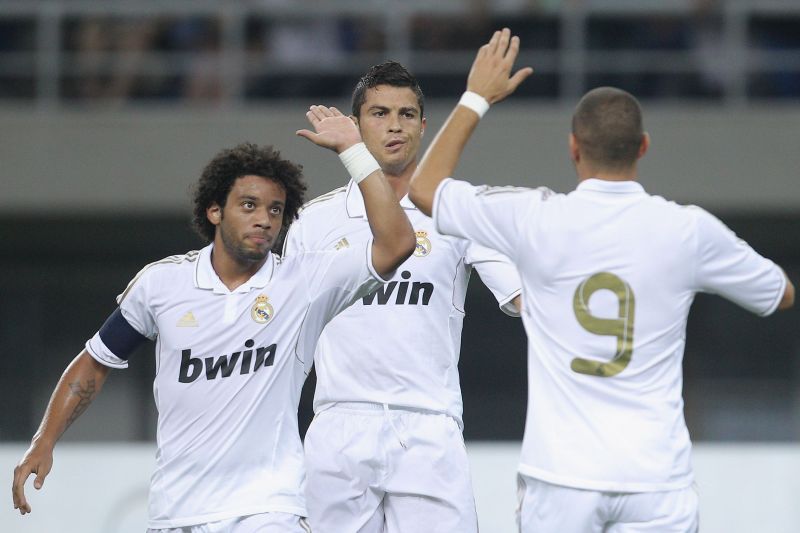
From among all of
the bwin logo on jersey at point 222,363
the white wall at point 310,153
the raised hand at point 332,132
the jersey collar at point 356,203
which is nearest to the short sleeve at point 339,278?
the bwin logo on jersey at point 222,363

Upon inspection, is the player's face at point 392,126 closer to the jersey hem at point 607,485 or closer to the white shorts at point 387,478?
the white shorts at point 387,478

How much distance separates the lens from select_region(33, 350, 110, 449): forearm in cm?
505

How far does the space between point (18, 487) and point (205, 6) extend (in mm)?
9128

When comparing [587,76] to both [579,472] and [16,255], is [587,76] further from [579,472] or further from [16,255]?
[579,472]

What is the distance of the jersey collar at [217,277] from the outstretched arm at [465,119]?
2.94 feet

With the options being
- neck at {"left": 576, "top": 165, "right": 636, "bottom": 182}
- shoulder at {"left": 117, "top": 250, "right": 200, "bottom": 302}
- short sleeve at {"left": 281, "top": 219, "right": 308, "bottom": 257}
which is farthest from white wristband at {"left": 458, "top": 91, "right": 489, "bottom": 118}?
short sleeve at {"left": 281, "top": 219, "right": 308, "bottom": 257}

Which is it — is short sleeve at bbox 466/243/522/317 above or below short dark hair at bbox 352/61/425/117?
below

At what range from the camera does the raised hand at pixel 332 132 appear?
4.56 metres

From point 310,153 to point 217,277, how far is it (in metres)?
8.05

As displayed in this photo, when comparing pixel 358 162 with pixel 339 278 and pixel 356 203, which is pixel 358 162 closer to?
pixel 339 278

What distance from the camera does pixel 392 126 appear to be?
5.55m

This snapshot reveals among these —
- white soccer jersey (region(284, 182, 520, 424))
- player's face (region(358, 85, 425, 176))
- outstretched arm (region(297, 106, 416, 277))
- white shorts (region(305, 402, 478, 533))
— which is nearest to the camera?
outstretched arm (region(297, 106, 416, 277))

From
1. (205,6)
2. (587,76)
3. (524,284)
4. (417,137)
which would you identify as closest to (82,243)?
(205,6)

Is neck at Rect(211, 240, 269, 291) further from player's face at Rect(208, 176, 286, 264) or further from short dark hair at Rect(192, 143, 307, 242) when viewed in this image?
short dark hair at Rect(192, 143, 307, 242)
